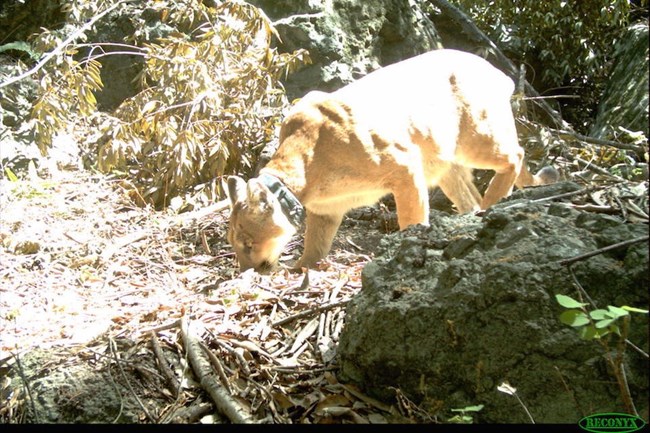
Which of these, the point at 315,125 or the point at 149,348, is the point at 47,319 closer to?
the point at 149,348

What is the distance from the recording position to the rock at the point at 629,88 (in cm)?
313

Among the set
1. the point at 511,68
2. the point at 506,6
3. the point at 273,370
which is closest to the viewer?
the point at 273,370

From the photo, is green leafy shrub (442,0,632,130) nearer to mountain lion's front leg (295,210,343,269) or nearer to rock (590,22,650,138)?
rock (590,22,650,138)

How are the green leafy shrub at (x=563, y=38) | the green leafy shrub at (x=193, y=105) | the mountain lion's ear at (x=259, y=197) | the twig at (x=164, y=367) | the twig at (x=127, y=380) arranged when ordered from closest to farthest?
the twig at (x=127, y=380) → the twig at (x=164, y=367) → the green leafy shrub at (x=563, y=38) → the mountain lion's ear at (x=259, y=197) → the green leafy shrub at (x=193, y=105)

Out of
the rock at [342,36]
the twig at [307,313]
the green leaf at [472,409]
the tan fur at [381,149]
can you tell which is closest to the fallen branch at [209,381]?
the twig at [307,313]

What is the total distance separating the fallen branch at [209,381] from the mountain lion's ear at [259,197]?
1766mm

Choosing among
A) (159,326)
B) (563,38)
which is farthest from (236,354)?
(563,38)

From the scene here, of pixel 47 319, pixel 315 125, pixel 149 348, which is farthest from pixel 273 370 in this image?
pixel 315 125

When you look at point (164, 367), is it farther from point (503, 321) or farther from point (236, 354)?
point (503, 321)

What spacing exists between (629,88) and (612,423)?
2162 millimetres

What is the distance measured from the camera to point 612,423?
7.68 ft

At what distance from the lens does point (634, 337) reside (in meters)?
2.68

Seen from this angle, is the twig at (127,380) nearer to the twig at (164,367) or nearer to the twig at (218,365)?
the twig at (164,367)

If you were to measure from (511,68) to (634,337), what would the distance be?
22.0 ft
